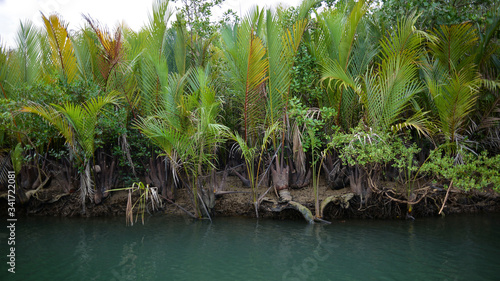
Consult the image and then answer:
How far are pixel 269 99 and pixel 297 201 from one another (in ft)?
6.21

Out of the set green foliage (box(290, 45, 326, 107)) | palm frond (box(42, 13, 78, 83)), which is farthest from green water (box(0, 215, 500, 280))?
palm frond (box(42, 13, 78, 83))

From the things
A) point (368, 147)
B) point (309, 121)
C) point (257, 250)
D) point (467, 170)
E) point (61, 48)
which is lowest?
point (257, 250)

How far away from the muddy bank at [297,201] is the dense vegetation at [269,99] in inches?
8.0

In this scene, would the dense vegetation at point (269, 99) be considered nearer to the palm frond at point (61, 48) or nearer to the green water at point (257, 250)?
the palm frond at point (61, 48)

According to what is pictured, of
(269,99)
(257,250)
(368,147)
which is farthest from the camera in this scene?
(269,99)

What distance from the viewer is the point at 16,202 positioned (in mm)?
6945

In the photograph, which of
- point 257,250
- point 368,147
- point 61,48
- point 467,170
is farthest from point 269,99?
point 61,48

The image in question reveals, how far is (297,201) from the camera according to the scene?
6562 millimetres

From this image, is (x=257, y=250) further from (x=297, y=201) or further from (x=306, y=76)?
(x=306, y=76)

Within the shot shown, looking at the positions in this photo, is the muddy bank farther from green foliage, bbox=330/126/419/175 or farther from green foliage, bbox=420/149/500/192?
green foliage, bbox=330/126/419/175

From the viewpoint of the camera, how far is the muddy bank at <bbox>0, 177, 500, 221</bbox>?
6.48m

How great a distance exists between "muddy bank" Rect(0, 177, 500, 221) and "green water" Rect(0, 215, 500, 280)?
0.96 ft

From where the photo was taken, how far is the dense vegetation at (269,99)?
5789 mm

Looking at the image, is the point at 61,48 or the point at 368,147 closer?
the point at 368,147
